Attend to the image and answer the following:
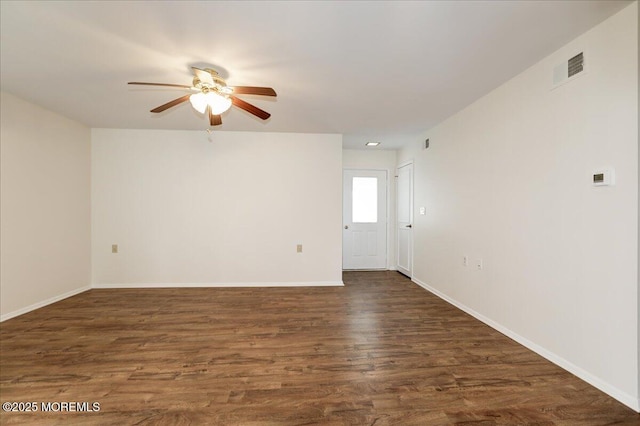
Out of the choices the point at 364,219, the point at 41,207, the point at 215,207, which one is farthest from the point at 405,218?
the point at 41,207

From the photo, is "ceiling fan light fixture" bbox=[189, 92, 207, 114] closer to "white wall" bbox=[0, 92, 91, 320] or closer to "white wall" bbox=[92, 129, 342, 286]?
"white wall" bbox=[92, 129, 342, 286]

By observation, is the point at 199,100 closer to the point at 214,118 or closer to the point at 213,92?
the point at 213,92

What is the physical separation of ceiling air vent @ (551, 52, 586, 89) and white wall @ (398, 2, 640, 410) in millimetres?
48

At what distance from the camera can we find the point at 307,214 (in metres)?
4.41

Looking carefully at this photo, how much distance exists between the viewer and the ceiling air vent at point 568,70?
1943 mm

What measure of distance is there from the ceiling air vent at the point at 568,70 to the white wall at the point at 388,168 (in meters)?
3.46

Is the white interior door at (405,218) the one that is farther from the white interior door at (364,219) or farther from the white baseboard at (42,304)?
the white baseboard at (42,304)

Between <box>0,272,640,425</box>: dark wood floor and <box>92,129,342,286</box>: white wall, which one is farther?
<box>92,129,342,286</box>: white wall

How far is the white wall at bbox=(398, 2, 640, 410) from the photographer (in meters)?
1.68

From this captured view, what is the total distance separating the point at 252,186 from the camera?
4344 millimetres

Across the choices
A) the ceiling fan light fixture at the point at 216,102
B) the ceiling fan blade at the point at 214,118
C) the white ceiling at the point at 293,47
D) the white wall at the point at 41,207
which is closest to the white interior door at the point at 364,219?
the white ceiling at the point at 293,47

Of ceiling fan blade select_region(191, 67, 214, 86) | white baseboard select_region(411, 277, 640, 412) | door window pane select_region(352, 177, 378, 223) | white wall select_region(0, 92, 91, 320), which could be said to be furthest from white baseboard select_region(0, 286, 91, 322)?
white baseboard select_region(411, 277, 640, 412)

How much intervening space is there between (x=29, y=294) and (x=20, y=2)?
128 inches

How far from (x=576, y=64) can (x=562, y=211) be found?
1.11m
